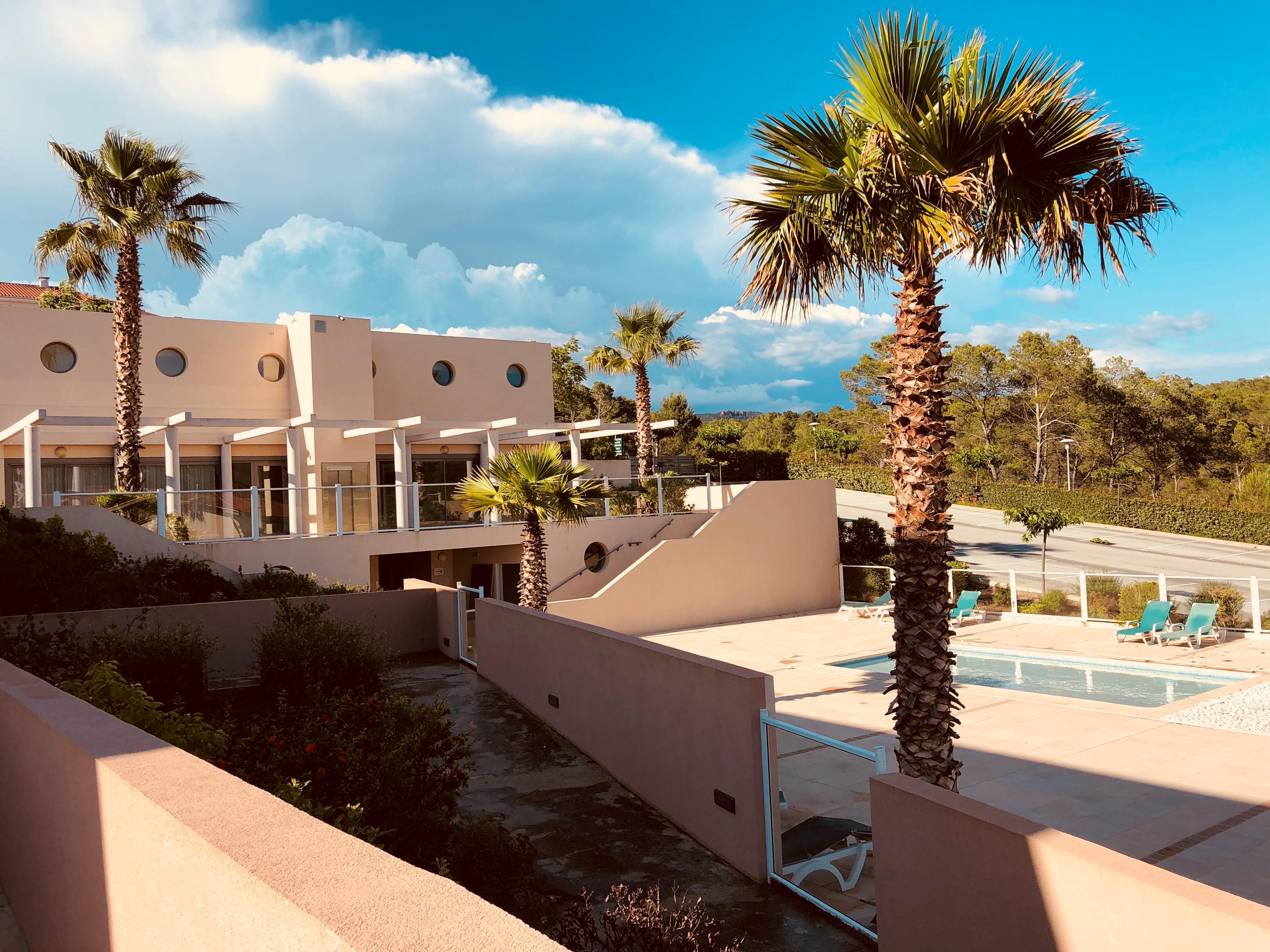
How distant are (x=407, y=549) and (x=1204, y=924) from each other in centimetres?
1771

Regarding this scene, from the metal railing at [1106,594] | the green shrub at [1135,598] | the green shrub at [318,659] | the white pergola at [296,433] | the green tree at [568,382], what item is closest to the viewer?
the green shrub at [318,659]

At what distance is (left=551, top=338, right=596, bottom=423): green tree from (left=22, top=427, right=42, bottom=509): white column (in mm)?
25728

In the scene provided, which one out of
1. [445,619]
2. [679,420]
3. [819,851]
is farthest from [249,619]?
[679,420]

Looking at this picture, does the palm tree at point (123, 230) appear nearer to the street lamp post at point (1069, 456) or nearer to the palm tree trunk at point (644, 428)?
the palm tree trunk at point (644, 428)

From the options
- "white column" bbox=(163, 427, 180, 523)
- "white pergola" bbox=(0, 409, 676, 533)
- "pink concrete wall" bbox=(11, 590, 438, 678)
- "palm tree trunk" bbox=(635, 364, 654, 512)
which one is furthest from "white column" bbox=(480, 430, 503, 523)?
"white column" bbox=(163, 427, 180, 523)

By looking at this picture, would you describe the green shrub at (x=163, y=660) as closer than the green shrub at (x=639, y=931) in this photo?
No

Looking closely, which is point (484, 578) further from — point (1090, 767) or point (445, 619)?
point (1090, 767)

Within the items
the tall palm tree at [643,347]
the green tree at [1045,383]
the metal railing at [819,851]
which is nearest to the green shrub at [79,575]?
the metal railing at [819,851]

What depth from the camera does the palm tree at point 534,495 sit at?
13805 millimetres

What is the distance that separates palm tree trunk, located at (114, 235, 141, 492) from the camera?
17.7 metres

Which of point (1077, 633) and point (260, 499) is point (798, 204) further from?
point (1077, 633)

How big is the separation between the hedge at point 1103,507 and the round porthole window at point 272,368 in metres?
20.3

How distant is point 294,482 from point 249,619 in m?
10.3

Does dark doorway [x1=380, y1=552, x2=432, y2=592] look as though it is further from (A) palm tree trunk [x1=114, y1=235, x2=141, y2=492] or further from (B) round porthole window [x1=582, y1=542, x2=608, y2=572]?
(A) palm tree trunk [x1=114, y1=235, x2=141, y2=492]
